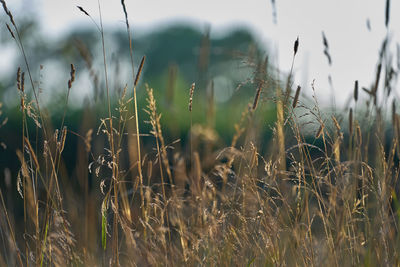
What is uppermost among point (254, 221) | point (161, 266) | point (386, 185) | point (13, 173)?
point (386, 185)

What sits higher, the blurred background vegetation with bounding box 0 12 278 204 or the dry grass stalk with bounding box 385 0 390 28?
the dry grass stalk with bounding box 385 0 390 28

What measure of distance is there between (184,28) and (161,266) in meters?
32.5

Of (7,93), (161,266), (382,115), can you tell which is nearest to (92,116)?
(161,266)

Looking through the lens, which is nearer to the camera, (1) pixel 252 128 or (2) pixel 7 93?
(1) pixel 252 128

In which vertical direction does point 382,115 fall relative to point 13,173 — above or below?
above

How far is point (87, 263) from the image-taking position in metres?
1.98

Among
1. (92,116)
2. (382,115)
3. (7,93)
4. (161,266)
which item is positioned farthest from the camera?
(7,93)

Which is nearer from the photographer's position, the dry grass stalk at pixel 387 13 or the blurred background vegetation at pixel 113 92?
the dry grass stalk at pixel 387 13

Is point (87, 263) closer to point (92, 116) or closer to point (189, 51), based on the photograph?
point (92, 116)

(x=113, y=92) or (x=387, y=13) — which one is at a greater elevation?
(x=387, y=13)

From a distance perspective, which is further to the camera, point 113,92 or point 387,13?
point 113,92

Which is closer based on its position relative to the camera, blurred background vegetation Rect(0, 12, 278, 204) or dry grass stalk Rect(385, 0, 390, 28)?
dry grass stalk Rect(385, 0, 390, 28)

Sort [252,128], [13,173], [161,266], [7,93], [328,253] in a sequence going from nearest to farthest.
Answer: [328,253] → [161,266] → [252,128] → [7,93] → [13,173]

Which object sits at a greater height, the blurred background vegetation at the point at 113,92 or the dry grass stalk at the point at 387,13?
the dry grass stalk at the point at 387,13
